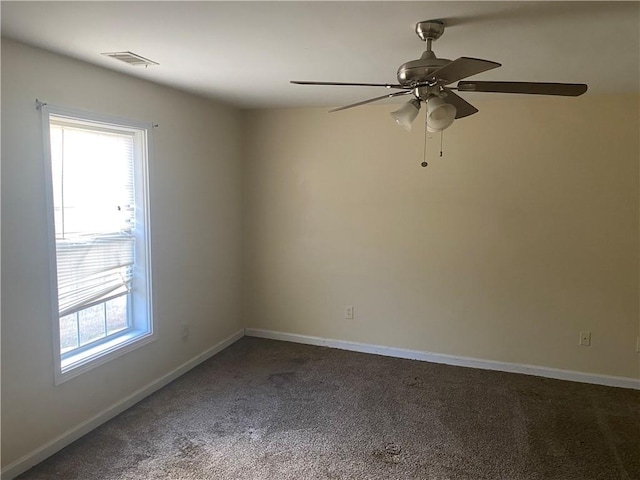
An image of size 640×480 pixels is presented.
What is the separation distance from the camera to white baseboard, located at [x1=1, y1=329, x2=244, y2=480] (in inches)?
96.8

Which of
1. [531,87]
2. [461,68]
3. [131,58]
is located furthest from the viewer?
[131,58]

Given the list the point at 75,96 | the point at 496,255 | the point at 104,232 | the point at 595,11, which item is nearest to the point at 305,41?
the point at 595,11

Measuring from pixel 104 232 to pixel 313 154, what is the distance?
77.4 inches

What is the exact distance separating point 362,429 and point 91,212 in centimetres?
220

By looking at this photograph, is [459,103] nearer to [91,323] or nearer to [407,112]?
[407,112]

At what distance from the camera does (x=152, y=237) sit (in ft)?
11.1

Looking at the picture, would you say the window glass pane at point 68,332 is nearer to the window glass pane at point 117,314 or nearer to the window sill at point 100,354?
the window sill at point 100,354

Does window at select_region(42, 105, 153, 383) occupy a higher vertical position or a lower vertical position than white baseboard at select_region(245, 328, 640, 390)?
higher

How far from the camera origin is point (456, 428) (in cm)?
296

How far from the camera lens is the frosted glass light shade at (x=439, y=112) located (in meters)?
1.96

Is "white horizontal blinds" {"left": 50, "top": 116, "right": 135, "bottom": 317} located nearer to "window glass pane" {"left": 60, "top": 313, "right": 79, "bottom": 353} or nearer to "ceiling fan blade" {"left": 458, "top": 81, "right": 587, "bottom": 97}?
"window glass pane" {"left": 60, "top": 313, "right": 79, "bottom": 353}

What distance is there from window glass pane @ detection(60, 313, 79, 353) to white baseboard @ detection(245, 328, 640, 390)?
2.02m

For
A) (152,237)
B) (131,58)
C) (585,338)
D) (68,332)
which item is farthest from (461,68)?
(585,338)

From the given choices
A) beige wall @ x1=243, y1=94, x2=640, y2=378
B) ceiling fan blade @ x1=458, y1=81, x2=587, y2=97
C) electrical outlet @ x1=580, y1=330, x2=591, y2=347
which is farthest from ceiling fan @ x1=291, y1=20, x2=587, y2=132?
electrical outlet @ x1=580, y1=330, x2=591, y2=347
